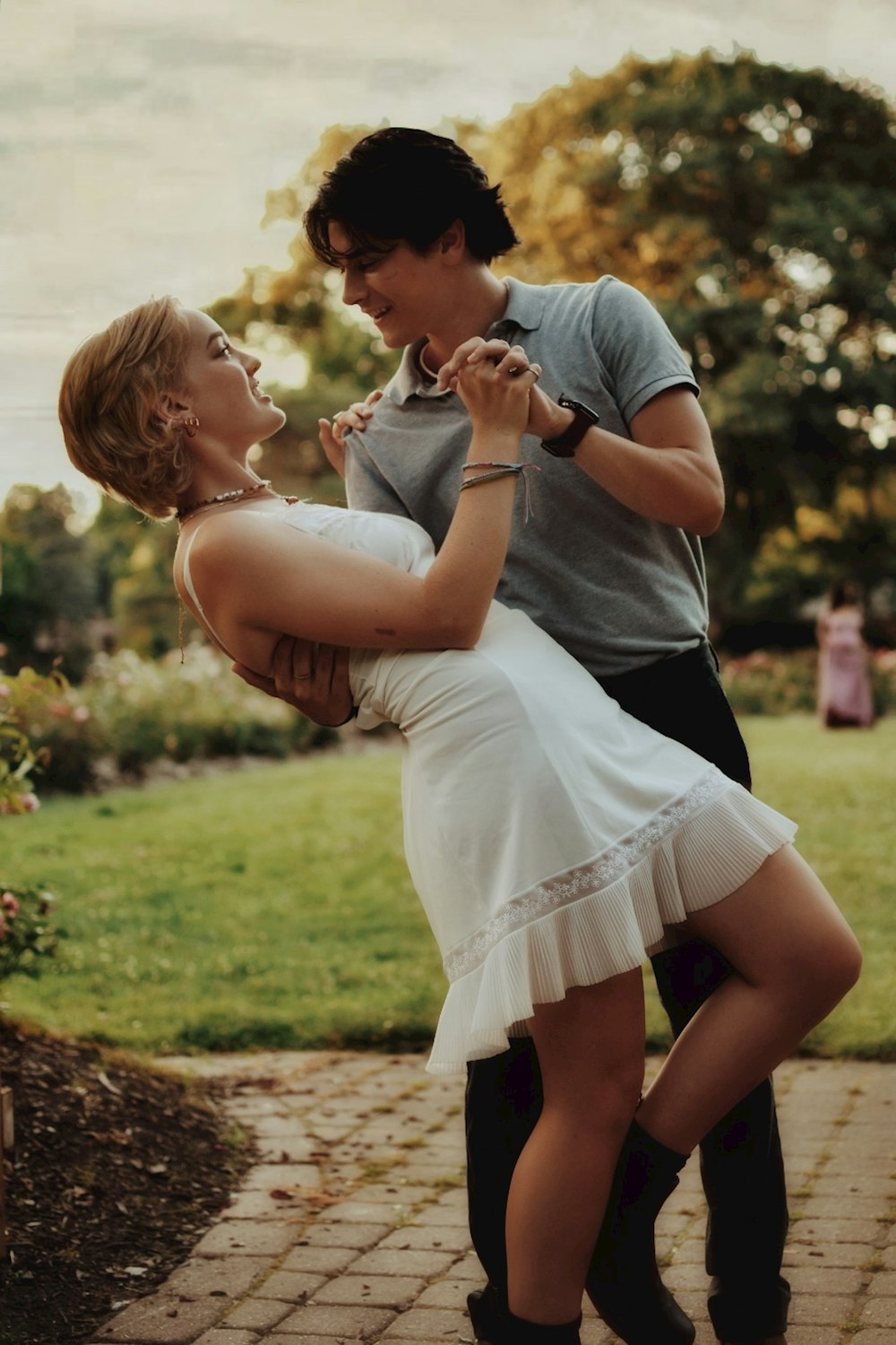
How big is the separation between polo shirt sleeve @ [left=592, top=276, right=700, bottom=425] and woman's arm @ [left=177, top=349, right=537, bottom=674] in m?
0.29

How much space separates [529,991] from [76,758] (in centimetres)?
1035

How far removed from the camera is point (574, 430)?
2.21 meters

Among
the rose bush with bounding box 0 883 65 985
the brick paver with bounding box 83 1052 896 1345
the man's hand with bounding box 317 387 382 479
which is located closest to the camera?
the man's hand with bounding box 317 387 382 479

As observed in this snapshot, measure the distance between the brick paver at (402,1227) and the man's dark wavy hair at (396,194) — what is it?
2070mm

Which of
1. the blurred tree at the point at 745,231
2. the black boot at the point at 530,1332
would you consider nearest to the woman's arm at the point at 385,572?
the black boot at the point at 530,1332

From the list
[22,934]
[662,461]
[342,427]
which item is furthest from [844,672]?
[662,461]

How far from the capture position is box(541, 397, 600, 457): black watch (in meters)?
2.21

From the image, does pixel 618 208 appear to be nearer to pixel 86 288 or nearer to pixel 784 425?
pixel 784 425

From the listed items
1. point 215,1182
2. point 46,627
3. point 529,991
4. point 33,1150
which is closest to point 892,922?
point 215,1182

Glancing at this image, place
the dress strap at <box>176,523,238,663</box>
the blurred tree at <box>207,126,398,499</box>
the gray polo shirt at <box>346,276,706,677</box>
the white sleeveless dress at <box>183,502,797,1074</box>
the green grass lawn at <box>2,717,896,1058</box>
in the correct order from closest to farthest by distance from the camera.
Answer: the white sleeveless dress at <box>183,502,797,1074</box>
the dress strap at <box>176,523,238,663</box>
the gray polo shirt at <box>346,276,706,677</box>
the green grass lawn at <box>2,717,896,1058</box>
the blurred tree at <box>207,126,398,499</box>

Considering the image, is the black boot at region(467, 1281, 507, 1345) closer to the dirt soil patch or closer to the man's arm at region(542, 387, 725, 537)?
the dirt soil patch

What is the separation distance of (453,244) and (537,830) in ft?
3.40

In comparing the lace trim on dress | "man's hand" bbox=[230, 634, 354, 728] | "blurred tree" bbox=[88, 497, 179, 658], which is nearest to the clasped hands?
"man's hand" bbox=[230, 634, 354, 728]

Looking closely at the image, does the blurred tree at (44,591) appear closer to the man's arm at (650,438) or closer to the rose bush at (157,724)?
the rose bush at (157,724)
